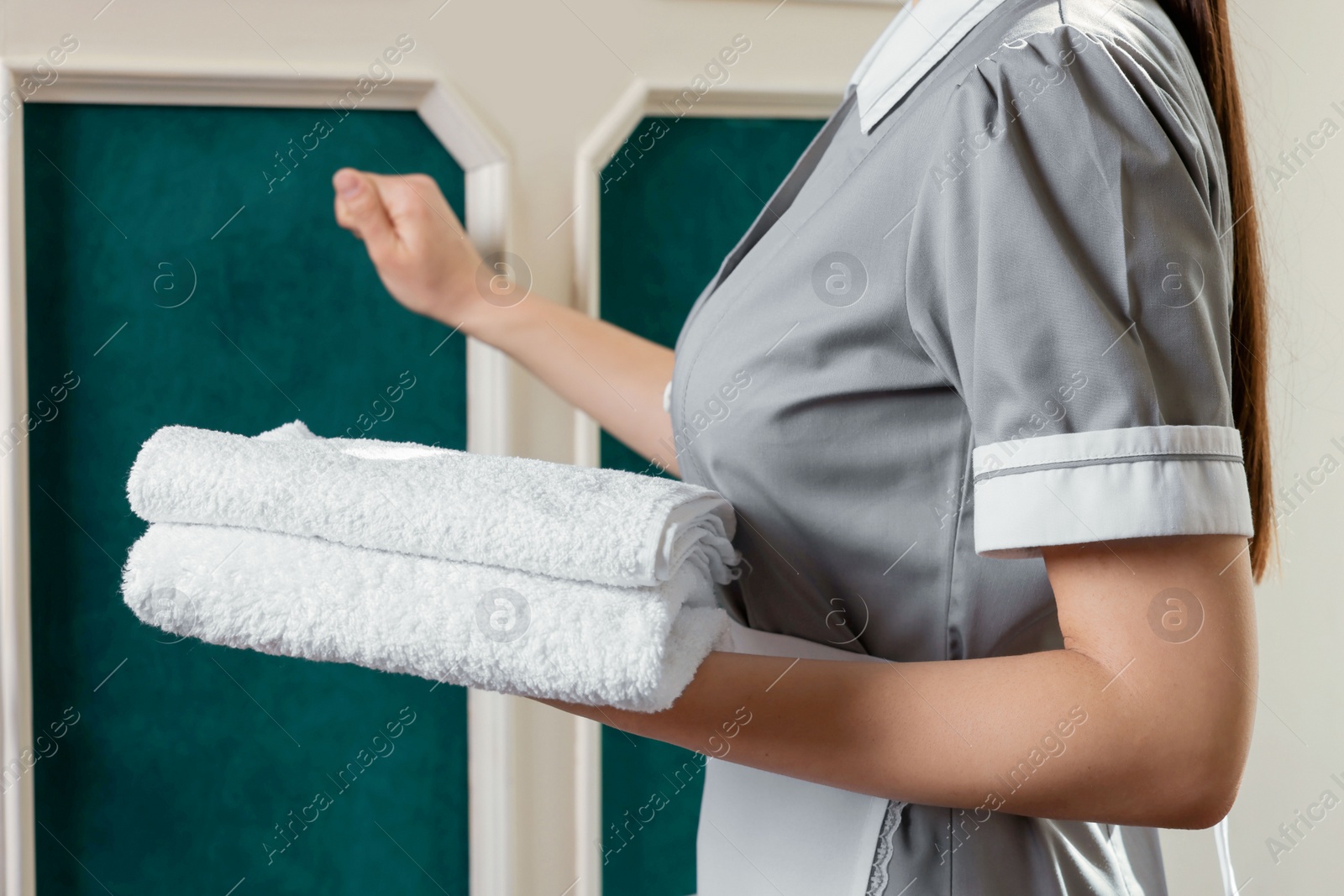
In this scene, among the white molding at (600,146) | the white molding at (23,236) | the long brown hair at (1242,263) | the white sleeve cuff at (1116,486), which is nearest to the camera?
the white sleeve cuff at (1116,486)

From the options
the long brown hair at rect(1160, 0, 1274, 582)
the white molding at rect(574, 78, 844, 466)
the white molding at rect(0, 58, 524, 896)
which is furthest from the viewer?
the white molding at rect(574, 78, 844, 466)

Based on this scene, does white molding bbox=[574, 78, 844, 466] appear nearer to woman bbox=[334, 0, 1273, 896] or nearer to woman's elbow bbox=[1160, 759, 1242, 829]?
woman bbox=[334, 0, 1273, 896]

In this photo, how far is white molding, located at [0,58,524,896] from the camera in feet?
2.21

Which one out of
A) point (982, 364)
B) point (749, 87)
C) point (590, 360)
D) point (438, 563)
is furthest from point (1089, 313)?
point (749, 87)

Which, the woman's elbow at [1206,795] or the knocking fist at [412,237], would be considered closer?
the woman's elbow at [1206,795]

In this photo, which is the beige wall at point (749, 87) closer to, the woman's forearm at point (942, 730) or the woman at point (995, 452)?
the woman at point (995, 452)

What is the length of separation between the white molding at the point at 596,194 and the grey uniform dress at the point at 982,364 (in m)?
0.30

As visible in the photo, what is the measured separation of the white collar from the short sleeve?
76 millimetres

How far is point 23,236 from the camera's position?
68cm

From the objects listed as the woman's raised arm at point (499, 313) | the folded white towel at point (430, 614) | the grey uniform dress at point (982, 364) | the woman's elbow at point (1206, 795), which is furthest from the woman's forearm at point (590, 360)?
the woman's elbow at point (1206, 795)

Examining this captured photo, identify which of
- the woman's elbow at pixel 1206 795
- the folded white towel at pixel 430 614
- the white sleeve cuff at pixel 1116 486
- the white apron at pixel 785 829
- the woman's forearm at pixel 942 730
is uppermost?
the folded white towel at pixel 430 614

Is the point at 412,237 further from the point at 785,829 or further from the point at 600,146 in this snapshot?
the point at 785,829

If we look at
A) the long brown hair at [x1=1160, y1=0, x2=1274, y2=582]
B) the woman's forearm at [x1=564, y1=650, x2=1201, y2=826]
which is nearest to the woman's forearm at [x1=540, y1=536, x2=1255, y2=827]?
the woman's forearm at [x1=564, y1=650, x2=1201, y2=826]

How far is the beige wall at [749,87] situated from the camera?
707 millimetres
